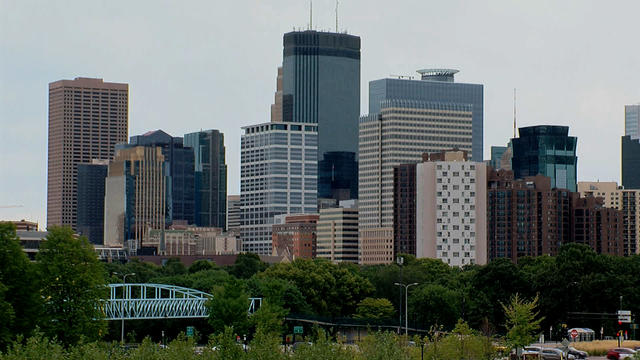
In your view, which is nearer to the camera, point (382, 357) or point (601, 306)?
point (382, 357)

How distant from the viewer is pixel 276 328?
15875 centimetres

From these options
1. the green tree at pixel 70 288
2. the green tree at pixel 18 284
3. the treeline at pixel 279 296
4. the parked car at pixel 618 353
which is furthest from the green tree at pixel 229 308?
the parked car at pixel 618 353

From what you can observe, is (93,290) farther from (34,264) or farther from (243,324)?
(243,324)

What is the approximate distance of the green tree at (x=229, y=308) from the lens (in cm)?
15850

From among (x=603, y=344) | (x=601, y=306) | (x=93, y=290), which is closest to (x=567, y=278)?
(x=601, y=306)

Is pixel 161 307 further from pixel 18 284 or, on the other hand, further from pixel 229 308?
pixel 18 284

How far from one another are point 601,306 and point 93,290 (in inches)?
3221

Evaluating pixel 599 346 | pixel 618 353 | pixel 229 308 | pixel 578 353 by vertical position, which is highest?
pixel 229 308

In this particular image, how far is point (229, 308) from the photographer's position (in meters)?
160

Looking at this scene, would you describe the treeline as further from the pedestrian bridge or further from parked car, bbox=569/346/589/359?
parked car, bbox=569/346/589/359

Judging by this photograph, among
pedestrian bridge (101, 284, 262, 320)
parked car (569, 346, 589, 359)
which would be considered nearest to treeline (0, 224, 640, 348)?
pedestrian bridge (101, 284, 262, 320)

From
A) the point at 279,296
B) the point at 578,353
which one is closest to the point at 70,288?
the point at 578,353

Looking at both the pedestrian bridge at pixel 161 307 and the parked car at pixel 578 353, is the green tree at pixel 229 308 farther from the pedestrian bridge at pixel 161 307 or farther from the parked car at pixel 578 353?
the parked car at pixel 578 353

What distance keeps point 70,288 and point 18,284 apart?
6277mm
